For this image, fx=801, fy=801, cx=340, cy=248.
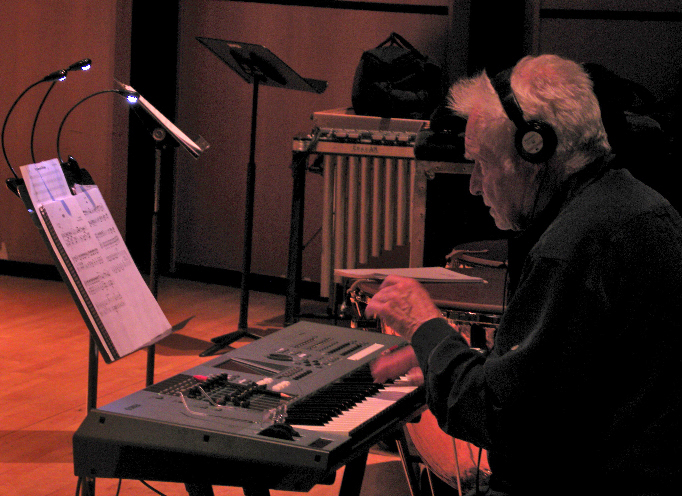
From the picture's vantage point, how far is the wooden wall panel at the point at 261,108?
17.2ft

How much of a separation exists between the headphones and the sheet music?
105 centimetres

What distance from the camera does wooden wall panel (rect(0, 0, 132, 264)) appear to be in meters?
5.50

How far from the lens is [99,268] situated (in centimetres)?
190

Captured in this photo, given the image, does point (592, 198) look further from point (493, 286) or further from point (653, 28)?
point (653, 28)

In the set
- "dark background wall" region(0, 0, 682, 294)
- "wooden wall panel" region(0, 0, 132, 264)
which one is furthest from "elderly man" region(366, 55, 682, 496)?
"wooden wall panel" region(0, 0, 132, 264)

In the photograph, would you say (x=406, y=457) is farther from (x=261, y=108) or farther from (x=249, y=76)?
(x=261, y=108)

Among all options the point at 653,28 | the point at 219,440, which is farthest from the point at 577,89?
the point at 653,28

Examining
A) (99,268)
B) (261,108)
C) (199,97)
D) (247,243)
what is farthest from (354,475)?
(199,97)

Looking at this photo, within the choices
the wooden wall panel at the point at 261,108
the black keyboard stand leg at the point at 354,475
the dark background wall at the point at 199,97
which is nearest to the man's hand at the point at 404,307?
the black keyboard stand leg at the point at 354,475

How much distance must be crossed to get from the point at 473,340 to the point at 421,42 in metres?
3.35

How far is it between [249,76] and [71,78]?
1.84 meters

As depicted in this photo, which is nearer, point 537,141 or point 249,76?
point 537,141

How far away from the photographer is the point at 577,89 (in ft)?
4.21

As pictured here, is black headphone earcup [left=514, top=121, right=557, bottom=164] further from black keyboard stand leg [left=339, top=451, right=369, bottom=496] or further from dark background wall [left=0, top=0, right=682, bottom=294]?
dark background wall [left=0, top=0, right=682, bottom=294]
